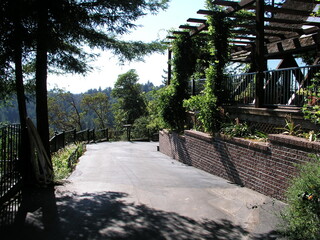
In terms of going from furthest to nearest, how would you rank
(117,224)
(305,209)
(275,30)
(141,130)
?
(141,130) → (275,30) → (117,224) → (305,209)

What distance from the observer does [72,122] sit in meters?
45.7

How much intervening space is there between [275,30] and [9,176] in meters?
9.50

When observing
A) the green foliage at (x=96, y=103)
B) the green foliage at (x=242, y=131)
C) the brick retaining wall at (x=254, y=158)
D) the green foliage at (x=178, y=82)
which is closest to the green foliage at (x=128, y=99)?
the green foliage at (x=96, y=103)

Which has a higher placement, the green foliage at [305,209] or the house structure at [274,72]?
the house structure at [274,72]

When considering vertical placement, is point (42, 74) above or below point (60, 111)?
above

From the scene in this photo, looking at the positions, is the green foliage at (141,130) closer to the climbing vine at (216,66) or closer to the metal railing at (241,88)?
the climbing vine at (216,66)

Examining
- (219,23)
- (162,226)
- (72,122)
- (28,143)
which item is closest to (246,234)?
(162,226)

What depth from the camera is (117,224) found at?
4.39 meters

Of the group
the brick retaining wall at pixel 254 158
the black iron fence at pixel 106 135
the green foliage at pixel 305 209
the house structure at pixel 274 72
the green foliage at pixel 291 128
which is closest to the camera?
the green foliage at pixel 305 209

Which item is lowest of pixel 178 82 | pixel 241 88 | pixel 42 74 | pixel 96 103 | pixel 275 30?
pixel 241 88

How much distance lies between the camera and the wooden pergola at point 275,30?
24.3 feet

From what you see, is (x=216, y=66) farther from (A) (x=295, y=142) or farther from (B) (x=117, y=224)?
(B) (x=117, y=224)

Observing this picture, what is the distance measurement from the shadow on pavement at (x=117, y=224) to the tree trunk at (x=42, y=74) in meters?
2.13

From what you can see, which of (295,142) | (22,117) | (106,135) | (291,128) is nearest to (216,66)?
(291,128)
